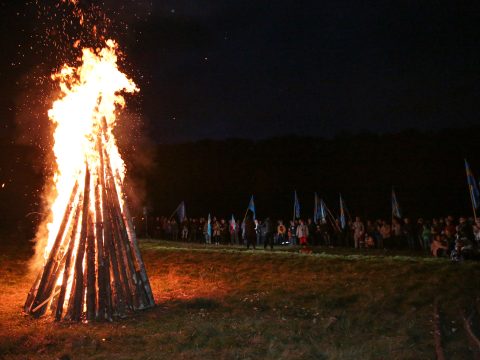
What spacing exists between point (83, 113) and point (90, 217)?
8.52 ft

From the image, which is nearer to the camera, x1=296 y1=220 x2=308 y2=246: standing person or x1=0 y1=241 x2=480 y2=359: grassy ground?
x1=0 y1=241 x2=480 y2=359: grassy ground

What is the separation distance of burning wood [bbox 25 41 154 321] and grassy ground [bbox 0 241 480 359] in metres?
0.50

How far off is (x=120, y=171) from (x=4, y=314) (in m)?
4.01

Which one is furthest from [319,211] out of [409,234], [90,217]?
[90,217]

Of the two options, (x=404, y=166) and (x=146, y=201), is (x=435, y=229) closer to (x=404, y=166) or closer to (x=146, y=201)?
(x=404, y=166)

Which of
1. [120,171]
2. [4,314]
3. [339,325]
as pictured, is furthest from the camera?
[120,171]

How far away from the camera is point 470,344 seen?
7141 millimetres

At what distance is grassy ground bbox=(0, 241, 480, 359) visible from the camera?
23.1ft

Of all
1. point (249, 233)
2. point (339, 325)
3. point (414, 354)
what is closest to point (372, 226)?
point (249, 233)

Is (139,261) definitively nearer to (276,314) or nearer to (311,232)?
(276,314)

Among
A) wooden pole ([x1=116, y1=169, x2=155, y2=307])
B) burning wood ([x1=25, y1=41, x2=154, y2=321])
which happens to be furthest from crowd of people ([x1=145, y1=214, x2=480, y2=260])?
burning wood ([x1=25, y1=41, x2=154, y2=321])

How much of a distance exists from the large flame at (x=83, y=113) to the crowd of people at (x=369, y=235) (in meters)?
10.6

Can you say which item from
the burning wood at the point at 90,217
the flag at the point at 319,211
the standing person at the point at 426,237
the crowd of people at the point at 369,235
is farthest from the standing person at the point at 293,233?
the burning wood at the point at 90,217

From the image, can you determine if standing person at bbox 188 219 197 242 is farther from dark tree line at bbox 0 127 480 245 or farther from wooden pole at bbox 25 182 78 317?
wooden pole at bbox 25 182 78 317
